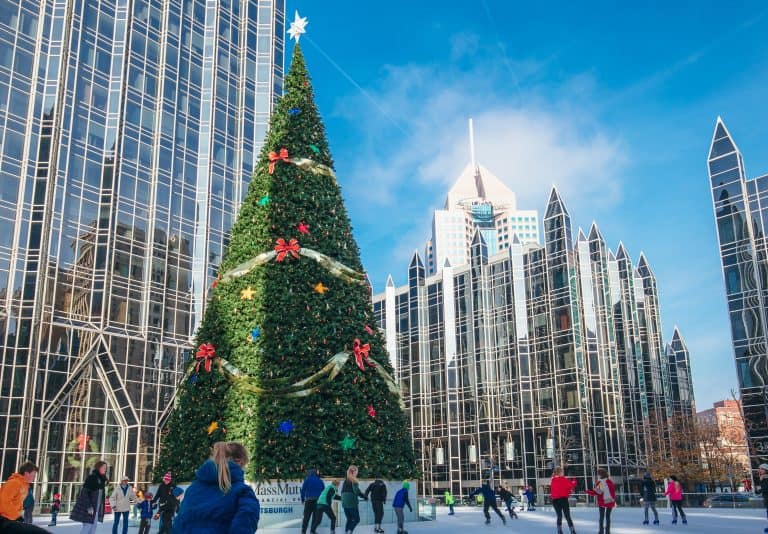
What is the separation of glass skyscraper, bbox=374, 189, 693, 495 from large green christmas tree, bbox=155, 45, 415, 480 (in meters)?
45.5

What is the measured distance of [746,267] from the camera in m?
45.9

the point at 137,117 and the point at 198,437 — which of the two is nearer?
the point at 198,437

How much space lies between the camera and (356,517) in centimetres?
1362

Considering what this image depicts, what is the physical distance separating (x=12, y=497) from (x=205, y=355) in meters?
7.92

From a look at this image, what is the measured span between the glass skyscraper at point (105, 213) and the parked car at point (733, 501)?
96.0 ft

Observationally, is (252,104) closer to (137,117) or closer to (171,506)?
(137,117)

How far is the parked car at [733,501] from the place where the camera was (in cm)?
2906

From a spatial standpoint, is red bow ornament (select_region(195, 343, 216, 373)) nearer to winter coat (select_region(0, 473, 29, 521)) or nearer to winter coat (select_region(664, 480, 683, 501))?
winter coat (select_region(0, 473, 29, 521))

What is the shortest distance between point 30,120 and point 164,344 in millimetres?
14634

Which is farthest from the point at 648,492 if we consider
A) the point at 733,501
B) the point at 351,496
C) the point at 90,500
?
the point at 90,500

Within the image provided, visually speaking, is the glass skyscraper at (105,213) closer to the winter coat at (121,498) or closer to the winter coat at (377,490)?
the winter coat at (121,498)

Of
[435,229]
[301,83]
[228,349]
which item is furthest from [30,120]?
[435,229]

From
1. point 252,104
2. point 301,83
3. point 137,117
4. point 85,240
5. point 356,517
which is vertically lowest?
point 356,517

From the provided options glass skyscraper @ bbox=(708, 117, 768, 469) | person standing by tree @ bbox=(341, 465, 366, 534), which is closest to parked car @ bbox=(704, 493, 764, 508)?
glass skyscraper @ bbox=(708, 117, 768, 469)
